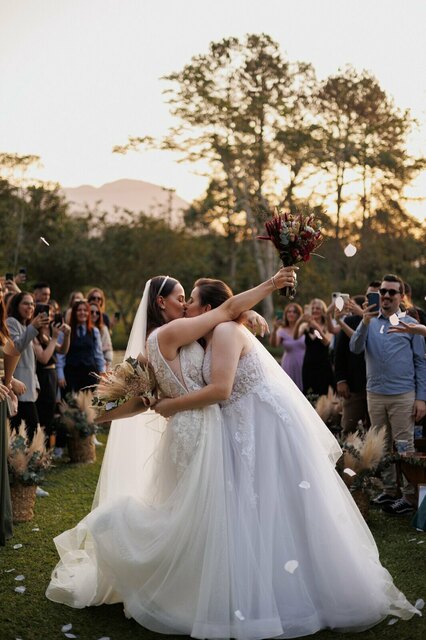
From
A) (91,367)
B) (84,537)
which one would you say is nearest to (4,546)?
(84,537)

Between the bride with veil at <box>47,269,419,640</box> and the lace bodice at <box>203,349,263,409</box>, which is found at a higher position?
the lace bodice at <box>203,349,263,409</box>

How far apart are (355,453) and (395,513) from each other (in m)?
0.77

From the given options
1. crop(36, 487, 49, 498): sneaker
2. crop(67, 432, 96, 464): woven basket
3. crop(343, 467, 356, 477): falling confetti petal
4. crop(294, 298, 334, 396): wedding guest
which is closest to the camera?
crop(343, 467, 356, 477): falling confetti petal

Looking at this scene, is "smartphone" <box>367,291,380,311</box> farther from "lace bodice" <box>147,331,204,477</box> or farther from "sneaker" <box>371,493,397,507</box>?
"lace bodice" <box>147,331,204,477</box>

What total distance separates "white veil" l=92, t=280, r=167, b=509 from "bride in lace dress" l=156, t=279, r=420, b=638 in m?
0.51

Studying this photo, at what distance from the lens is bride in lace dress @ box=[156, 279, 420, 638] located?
468cm

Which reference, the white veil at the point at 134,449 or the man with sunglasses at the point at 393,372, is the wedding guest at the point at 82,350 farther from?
the white veil at the point at 134,449

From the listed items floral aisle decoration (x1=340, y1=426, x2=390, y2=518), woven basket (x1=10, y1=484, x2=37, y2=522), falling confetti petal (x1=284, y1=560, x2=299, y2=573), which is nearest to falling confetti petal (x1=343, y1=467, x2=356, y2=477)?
floral aisle decoration (x1=340, y1=426, x2=390, y2=518)

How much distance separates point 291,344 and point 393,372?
4086 mm

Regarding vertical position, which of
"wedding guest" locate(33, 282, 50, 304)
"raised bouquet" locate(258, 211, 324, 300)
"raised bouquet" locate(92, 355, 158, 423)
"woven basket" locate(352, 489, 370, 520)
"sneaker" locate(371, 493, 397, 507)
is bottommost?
"sneaker" locate(371, 493, 397, 507)

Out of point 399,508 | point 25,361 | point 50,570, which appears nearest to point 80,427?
point 25,361

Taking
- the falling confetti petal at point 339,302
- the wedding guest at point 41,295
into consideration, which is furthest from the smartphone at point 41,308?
the falling confetti petal at point 339,302

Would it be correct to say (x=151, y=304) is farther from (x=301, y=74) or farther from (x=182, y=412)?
(x=301, y=74)

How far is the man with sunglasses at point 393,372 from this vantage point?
805cm
